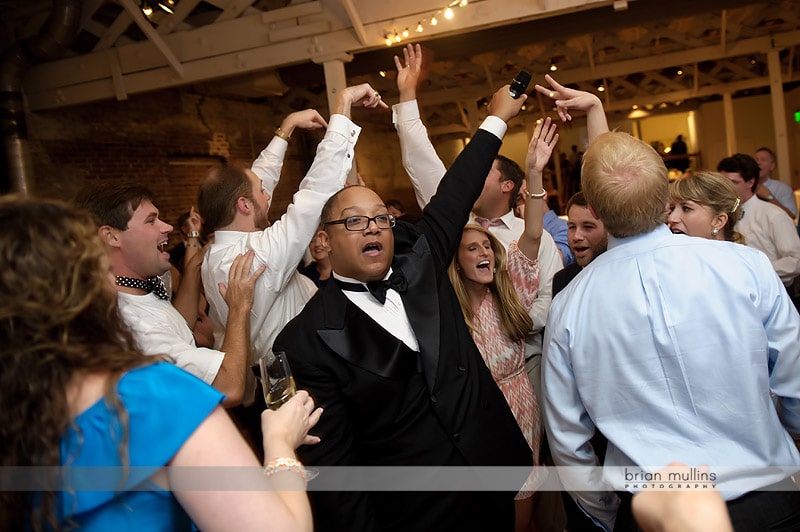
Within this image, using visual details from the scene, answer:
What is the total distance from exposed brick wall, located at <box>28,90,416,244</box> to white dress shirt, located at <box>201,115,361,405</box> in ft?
15.4

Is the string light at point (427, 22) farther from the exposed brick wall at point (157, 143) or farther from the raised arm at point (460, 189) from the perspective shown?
the exposed brick wall at point (157, 143)

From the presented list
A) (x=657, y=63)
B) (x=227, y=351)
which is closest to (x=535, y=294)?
(x=227, y=351)

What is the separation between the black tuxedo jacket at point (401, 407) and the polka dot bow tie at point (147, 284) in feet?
1.94

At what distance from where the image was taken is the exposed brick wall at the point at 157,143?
251 inches

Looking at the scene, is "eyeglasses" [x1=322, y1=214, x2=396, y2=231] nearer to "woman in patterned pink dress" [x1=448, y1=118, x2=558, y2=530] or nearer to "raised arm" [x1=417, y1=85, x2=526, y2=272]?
"raised arm" [x1=417, y1=85, x2=526, y2=272]

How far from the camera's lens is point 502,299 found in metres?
2.38

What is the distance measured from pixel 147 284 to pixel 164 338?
307 millimetres

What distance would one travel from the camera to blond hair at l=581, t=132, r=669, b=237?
1.45 m

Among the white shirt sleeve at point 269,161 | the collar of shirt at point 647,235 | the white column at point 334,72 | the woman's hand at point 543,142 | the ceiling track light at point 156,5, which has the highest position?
the ceiling track light at point 156,5

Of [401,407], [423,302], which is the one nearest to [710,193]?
[423,302]

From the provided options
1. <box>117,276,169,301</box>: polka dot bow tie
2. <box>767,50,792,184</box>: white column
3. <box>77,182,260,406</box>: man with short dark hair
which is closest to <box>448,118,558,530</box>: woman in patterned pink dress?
<box>77,182,260,406</box>: man with short dark hair

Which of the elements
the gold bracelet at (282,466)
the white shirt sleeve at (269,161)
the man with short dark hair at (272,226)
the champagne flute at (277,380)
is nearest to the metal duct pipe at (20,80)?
the white shirt sleeve at (269,161)

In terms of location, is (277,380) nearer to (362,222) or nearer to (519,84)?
(362,222)

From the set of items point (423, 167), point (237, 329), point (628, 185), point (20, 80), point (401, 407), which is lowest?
point (401, 407)
